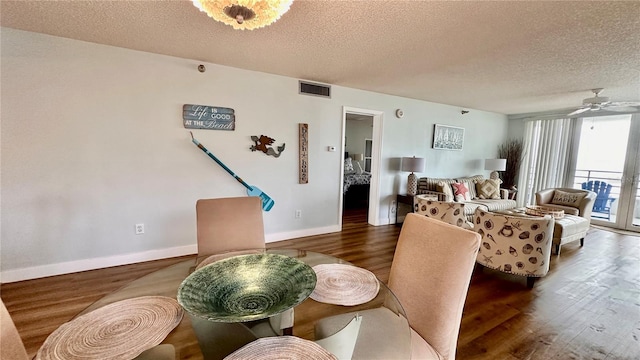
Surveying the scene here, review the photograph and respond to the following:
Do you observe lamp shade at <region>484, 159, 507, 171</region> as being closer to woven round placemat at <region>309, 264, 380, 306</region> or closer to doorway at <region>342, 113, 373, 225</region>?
doorway at <region>342, 113, 373, 225</region>

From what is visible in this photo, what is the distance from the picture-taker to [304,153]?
144 inches

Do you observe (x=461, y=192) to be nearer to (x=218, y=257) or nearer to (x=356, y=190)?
(x=356, y=190)

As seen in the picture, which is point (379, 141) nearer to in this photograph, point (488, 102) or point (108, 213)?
point (488, 102)

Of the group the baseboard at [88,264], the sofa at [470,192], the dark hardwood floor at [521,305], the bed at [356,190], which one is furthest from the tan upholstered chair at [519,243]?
the baseboard at [88,264]

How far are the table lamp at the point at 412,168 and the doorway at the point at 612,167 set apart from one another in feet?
11.9

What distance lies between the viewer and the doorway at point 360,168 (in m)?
4.41

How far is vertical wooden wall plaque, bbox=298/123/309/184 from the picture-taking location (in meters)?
3.61

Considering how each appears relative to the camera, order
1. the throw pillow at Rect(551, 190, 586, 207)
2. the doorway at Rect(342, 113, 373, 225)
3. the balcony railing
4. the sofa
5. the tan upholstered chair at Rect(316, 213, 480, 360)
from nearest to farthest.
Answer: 1. the tan upholstered chair at Rect(316, 213, 480, 360)
2. the throw pillow at Rect(551, 190, 586, 207)
3. the sofa
4. the balcony railing
5. the doorway at Rect(342, 113, 373, 225)

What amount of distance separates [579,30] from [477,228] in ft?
6.16

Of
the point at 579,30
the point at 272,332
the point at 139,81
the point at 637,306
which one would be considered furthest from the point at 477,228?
the point at 139,81

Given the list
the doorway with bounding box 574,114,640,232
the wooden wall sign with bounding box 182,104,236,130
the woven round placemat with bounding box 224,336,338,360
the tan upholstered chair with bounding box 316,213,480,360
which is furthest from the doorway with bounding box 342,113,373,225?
the doorway with bounding box 574,114,640,232

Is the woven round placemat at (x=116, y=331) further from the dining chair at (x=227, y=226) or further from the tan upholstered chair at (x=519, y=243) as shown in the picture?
the tan upholstered chair at (x=519, y=243)

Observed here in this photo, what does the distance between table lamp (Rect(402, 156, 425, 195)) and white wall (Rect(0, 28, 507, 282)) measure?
1680 mm

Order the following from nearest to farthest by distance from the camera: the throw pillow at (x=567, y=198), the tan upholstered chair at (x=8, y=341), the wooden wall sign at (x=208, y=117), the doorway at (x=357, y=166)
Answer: the tan upholstered chair at (x=8, y=341) → the wooden wall sign at (x=208, y=117) → the throw pillow at (x=567, y=198) → the doorway at (x=357, y=166)
